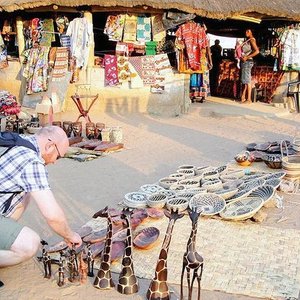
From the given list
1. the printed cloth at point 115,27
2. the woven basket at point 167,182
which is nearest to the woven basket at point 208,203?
the woven basket at point 167,182

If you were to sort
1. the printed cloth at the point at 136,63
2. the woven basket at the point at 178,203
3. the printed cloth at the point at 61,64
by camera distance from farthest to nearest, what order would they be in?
the printed cloth at the point at 61,64 → the printed cloth at the point at 136,63 → the woven basket at the point at 178,203

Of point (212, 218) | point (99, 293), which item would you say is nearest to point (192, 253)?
point (99, 293)

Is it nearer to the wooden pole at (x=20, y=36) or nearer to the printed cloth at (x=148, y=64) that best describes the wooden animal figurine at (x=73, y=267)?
the printed cloth at (x=148, y=64)

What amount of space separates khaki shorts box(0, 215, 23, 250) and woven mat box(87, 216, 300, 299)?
79 cm

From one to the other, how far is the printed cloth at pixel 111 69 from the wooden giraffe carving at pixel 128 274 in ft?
23.6

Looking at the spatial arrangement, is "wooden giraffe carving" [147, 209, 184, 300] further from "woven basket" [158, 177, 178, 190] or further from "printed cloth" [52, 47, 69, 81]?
"printed cloth" [52, 47, 69, 81]

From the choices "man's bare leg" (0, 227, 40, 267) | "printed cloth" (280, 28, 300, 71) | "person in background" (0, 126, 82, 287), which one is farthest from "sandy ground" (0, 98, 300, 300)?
"printed cloth" (280, 28, 300, 71)

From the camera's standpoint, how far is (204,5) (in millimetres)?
9516

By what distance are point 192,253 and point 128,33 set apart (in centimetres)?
780

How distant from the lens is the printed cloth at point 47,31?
418 inches

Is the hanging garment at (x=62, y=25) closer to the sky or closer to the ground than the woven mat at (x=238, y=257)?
closer to the sky

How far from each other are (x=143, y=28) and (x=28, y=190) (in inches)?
306

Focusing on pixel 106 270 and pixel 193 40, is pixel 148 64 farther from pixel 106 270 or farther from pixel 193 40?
pixel 106 270

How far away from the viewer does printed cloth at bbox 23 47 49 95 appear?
34.0ft
